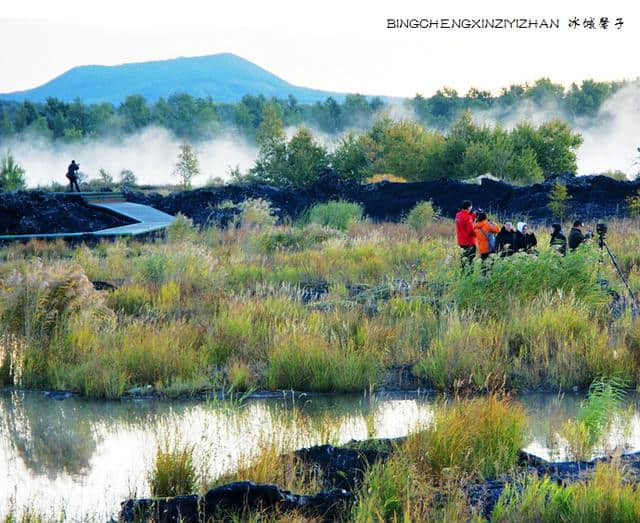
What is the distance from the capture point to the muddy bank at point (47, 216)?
3134cm

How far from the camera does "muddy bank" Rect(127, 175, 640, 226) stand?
3281 centimetres

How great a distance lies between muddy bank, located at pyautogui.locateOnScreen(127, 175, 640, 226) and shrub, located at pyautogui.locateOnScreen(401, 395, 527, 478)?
24355 mm

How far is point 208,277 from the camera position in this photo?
15.3 meters

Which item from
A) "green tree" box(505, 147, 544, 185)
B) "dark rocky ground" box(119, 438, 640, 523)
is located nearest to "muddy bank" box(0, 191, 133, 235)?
"green tree" box(505, 147, 544, 185)

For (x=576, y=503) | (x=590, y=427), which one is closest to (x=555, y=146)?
(x=590, y=427)

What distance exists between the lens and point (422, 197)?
3503 centimetres

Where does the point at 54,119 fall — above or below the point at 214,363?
above

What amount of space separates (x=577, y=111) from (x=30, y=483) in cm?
10886

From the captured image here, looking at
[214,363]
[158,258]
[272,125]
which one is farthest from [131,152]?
[214,363]

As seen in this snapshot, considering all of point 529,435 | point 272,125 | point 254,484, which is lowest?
point 529,435

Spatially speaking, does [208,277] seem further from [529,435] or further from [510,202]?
[510,202]

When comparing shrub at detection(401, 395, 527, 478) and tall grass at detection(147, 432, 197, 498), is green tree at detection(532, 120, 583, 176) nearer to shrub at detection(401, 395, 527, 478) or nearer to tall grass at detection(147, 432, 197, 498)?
shrub at detection(401, 395, 527, 478)

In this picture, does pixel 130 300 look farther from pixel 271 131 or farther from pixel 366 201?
pixel 271 131

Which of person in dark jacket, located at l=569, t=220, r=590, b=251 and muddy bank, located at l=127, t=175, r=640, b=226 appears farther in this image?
muddy bank, located at l=127, t=175, r=640, b=226
